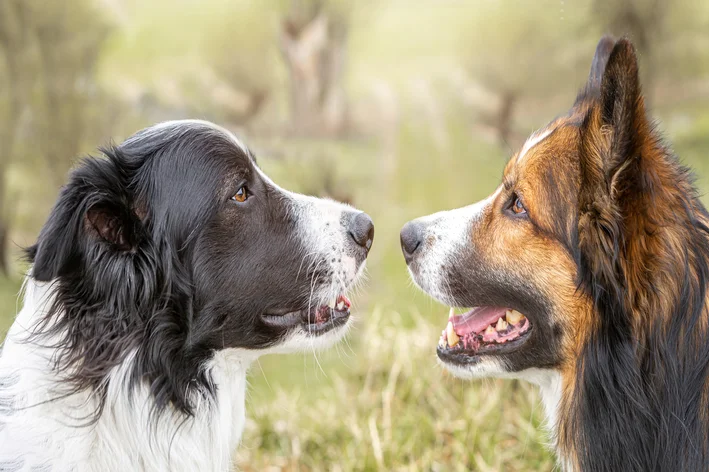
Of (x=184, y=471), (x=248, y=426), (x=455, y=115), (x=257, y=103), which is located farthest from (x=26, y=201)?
(x=184, y=471)

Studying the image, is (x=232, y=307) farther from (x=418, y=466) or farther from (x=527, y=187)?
(x=418, y=466)

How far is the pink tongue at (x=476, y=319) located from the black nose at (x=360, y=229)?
57 centimetres

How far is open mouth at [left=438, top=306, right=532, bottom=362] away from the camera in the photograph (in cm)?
295

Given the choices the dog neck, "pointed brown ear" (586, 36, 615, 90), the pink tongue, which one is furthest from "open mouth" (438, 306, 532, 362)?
"pointed brown ear" (586, 36, 615, 90)

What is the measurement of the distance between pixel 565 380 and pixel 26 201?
23.0 ft

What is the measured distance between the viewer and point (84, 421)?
8.23 ft

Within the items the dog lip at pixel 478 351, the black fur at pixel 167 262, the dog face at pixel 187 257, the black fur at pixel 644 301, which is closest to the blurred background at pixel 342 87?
the dog lip at pixel 478 351

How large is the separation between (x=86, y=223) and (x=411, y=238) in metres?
1.47

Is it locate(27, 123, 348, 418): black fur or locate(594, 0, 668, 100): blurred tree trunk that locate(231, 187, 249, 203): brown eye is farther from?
locate(594, 0, 668, 100): blurred tree trunk

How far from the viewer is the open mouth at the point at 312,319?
2994 mm

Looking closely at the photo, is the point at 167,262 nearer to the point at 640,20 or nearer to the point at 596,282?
the point at 596,282

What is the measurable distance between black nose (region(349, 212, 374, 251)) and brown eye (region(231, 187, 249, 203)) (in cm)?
51

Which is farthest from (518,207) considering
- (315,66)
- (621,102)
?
(315,66)

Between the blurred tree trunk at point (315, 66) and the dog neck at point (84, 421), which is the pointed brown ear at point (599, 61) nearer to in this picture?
the dog neck at point (84, 421)
